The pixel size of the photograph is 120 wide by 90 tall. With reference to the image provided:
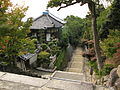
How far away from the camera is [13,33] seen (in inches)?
403

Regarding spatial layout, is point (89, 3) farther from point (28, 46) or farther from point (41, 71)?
point (41, 71)

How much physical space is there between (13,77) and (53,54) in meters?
15.1

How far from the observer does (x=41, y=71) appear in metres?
13.9

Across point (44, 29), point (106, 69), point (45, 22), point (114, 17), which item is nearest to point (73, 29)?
point (45, 22)

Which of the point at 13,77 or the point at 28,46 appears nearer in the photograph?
the point at 13,77

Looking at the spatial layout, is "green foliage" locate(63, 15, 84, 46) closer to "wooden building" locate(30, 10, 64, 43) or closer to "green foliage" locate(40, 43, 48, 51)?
"wooden building" locate(30, 10, 64, 43)

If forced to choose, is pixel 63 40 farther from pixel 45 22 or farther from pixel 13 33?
pixel 13 33

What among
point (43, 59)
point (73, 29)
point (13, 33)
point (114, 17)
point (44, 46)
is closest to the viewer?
point (13, 33)

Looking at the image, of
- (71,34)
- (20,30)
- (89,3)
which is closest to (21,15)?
(20,30)

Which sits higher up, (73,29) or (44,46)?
(73,29)

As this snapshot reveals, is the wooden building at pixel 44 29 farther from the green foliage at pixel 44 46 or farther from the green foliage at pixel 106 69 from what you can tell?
the green foliage at pixel 106 69

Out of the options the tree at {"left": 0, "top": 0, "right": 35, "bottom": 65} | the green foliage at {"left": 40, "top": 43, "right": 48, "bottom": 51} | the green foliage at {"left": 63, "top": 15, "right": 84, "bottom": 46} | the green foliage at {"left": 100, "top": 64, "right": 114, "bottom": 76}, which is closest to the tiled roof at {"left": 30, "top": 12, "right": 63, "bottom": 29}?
the green foliage at {"left": 63, "top": 15, "right": 84, "bottom": 46}

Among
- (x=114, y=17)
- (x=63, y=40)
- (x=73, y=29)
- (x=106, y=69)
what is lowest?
(x=106, y=69)

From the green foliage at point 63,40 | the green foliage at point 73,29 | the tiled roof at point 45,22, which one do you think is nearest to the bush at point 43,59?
the green foliage at point 63,40
